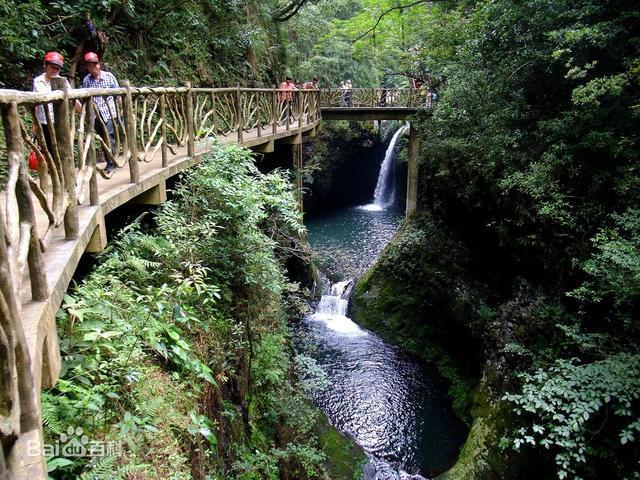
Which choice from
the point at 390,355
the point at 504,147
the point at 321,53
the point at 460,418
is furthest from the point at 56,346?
the point at 321,53

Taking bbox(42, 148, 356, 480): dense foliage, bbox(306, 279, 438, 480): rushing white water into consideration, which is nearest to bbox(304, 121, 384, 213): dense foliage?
bbox(306, 279, 438, 480): rushing white water

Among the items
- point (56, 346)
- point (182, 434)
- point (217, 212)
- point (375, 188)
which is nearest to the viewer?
point (56, 346)

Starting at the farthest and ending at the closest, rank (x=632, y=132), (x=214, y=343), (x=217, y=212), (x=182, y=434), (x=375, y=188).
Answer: (x=375, y=188) → (x=632, y=132) → (x=217, y=212) → (x=214, y=343) → (x=182, y=434)

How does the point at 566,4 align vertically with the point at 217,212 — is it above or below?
above

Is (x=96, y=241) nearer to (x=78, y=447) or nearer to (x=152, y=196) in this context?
(x=152, y=196)

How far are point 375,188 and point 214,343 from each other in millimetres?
26717

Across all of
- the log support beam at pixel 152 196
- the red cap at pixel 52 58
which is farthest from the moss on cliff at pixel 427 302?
the red cap at pixel 52 58

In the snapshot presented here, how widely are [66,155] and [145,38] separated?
27.3 feet

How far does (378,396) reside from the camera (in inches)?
441

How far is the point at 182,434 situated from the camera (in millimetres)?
3682

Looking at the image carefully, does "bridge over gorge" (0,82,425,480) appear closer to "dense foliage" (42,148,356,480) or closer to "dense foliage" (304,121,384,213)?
"dense foliage" (42,148,356,480)

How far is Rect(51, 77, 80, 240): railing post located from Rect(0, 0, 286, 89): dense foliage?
4.59 meters

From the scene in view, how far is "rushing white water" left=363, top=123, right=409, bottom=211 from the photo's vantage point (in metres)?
29.3

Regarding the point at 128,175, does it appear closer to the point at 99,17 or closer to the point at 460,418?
the point at 99,17
